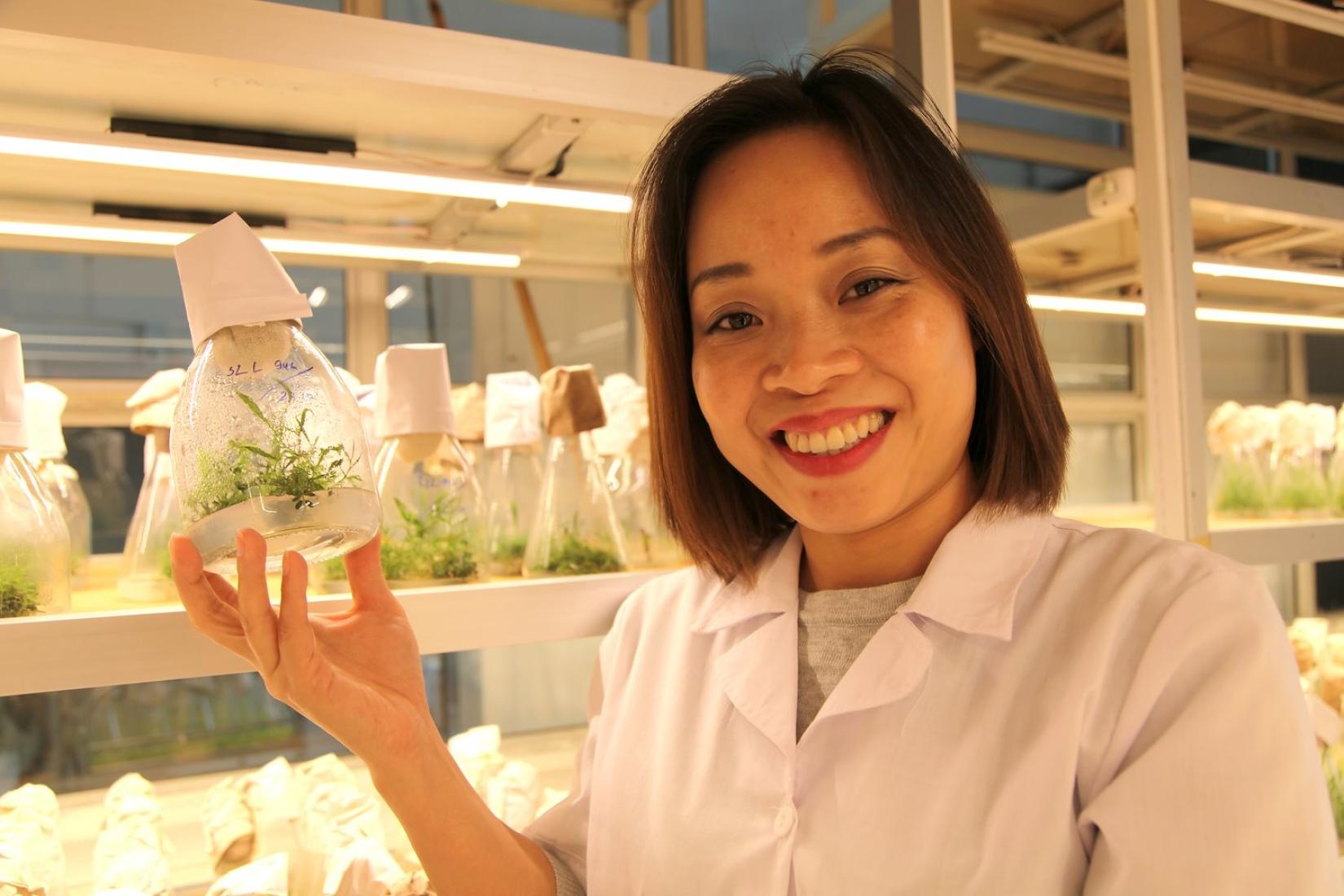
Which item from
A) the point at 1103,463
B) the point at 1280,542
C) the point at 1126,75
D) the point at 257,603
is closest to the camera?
the point at 257,603

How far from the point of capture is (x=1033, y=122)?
122 inches

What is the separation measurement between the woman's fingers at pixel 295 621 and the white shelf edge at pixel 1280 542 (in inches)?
51.5

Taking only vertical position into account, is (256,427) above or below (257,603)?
above

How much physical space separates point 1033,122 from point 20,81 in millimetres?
2858

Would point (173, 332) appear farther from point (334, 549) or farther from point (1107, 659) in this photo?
point (1107, 659)

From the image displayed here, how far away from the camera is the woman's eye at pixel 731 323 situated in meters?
0.95

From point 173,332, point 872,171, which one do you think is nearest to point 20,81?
point 872,171

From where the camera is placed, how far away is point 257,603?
0.73 meters

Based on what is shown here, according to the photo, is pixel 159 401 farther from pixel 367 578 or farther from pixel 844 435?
pixel 844 435

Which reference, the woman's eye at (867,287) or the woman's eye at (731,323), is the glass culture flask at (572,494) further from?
the woman's eye at (867,287)

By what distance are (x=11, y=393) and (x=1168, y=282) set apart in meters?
1.52

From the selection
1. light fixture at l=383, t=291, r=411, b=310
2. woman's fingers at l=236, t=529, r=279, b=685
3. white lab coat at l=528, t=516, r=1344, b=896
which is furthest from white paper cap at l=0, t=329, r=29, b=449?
light fixture at l=383, t=291, r=411, b=310

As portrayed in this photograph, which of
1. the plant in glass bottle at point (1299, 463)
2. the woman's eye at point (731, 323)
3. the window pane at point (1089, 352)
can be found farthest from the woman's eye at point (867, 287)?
the plant in glass bottle at point (1299, 463)

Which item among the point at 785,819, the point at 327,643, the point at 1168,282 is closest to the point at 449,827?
the point at 327,643
